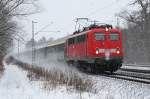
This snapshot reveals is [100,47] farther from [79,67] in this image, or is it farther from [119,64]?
[79,67]

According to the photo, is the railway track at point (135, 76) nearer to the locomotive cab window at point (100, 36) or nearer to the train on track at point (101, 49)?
the train on track at point (101, 49)

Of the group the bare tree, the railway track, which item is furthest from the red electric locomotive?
the bare tree

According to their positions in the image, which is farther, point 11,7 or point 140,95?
point 11,7

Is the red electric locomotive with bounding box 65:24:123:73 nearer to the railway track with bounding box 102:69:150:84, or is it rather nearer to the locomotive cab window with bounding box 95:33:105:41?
the locomotive cab window with bounding box 95:33:105:41

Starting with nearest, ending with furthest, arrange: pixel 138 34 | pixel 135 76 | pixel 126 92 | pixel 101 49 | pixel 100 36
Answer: pixel 126 92, pixel 135 76, pixel 101 49, pixel 100 36, pixel 138 34

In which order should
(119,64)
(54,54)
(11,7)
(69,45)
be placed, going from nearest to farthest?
(11,7)
(119,64)
(69,45)
(54,54)

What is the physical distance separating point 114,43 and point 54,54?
19305mm

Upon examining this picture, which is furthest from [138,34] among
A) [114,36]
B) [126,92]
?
[126,92]

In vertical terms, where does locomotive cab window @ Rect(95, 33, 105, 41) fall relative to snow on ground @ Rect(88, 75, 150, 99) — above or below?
above

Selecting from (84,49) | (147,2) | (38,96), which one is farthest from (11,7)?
(147,2)

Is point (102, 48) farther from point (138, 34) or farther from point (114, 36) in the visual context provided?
point (138, 34)

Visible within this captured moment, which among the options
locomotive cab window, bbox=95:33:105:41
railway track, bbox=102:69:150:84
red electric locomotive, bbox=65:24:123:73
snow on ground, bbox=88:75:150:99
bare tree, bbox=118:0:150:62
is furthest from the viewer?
bare tree, bbox=118:0:150:62

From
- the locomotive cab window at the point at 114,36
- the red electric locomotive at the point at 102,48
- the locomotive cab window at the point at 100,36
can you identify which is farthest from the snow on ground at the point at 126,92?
the locomotive cab window at the point at 114,36

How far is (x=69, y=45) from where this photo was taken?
35.4 meters
